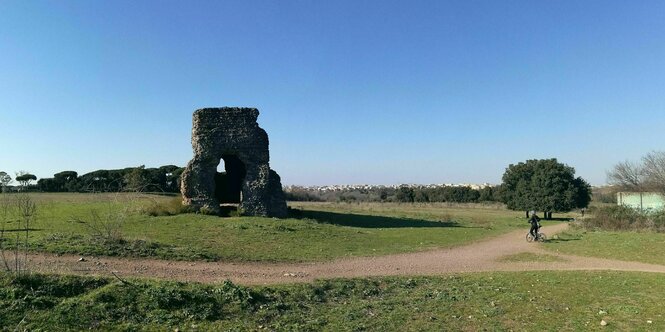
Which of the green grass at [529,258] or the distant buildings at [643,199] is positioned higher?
the distant buildings at [643,199]

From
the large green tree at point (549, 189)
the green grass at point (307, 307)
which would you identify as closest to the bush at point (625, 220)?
the large green tree at point (549, 189)

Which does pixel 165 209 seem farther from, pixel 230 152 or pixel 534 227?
pixel 534 227

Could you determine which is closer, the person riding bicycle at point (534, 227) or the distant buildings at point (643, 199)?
the person riding bicycle at point (534, 227)

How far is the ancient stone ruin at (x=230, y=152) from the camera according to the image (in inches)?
1054

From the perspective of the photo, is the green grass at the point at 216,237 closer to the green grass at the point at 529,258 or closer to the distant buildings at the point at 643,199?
the green grass at the point at 529,258

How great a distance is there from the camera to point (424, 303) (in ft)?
31.4

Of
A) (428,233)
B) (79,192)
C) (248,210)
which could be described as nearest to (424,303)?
(428,233)

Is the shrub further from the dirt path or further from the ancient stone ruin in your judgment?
the dirt path

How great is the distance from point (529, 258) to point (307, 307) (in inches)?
470

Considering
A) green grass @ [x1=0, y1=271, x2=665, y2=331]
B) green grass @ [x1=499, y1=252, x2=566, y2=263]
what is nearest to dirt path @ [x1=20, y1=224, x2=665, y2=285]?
green grass @ [x1=499, y1=252, x2=566, y2=263]

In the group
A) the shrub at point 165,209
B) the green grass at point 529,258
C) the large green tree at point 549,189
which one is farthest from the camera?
the large green tree at point 549,189

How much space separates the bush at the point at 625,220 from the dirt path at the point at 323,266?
12349mm

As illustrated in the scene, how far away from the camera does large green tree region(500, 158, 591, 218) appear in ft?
146

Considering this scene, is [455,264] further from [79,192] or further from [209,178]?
[79,192]
